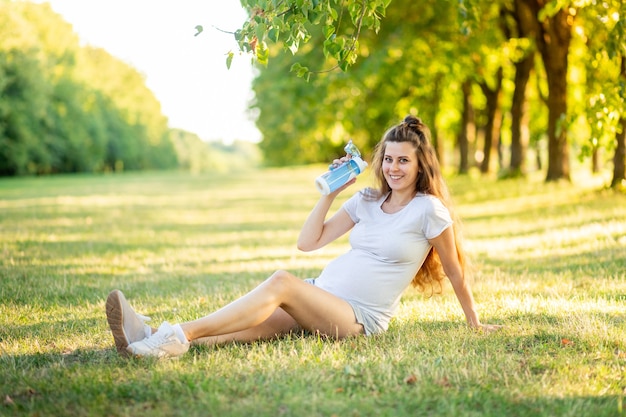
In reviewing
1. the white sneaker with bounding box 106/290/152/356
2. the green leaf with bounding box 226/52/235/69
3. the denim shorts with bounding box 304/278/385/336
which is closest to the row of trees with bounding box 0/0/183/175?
the green leaf with bounding box 226/52/235/69

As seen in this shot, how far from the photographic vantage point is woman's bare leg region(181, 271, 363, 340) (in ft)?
14.3

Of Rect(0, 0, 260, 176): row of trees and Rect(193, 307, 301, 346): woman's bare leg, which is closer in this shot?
Rect(193, 307, 301, 346): woman's bare leg

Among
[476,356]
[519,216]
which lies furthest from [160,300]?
[519,216]

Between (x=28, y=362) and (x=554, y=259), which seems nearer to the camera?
(x=28, y=362)

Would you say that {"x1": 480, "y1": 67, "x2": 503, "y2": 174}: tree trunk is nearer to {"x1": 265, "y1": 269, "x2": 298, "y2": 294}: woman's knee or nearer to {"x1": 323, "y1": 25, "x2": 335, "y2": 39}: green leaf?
{"x1": 323, "y1": 25, "x2": 335, "y2": 39}: green leaf

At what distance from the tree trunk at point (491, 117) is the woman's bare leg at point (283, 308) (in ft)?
75.1

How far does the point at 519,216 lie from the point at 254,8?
1015 centimetres

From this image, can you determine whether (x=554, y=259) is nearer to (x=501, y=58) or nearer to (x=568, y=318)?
(x=568, y=318)

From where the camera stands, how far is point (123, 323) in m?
4.21

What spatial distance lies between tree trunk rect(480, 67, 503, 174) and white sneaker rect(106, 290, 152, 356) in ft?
77.6

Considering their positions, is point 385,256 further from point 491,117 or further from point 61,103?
point 61,103

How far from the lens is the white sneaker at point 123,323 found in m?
4.13

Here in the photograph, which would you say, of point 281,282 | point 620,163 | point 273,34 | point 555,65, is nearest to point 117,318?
point 281,282

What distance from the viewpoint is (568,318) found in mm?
5297
